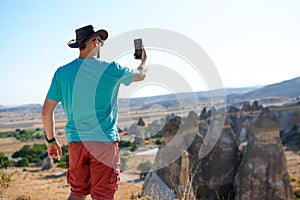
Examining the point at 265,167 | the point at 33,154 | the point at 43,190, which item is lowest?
the point at 33,154

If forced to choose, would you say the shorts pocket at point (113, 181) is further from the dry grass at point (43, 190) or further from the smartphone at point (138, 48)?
the dry grass at point (43, 190)

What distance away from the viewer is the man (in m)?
2.40

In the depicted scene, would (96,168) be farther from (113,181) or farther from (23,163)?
(23,163)

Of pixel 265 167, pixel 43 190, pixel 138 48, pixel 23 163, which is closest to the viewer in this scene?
pixel 138 48

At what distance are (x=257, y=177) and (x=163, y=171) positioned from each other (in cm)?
284

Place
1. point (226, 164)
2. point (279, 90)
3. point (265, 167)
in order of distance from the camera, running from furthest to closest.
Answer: point (279, 90), point (226, 164), point (265, 167)

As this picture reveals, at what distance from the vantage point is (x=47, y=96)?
2480 mm

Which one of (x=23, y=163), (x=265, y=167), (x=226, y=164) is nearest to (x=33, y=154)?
(x=23, y=163)

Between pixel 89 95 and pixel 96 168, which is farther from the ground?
pixel 89 95

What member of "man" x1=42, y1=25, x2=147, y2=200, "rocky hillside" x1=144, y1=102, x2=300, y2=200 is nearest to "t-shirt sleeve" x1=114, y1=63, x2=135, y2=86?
"man" x1=42, y1=25, x2=147, y2=200

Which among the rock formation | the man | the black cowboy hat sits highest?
the black cowboy hat

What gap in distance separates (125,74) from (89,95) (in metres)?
0.26

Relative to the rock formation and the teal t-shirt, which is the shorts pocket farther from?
the rock formation

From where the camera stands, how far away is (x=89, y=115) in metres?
2.40
